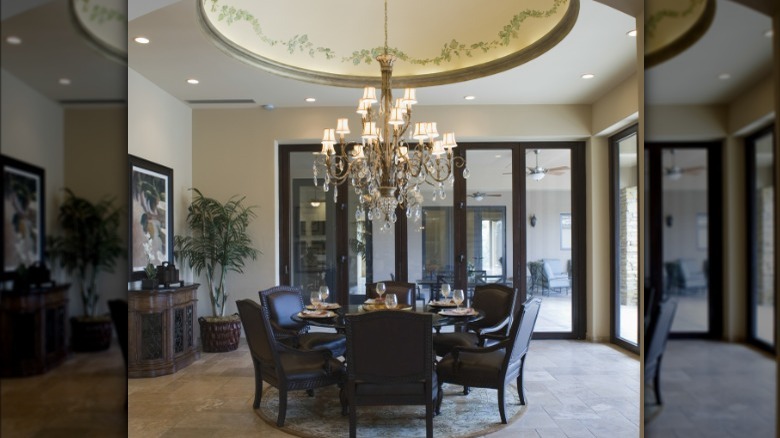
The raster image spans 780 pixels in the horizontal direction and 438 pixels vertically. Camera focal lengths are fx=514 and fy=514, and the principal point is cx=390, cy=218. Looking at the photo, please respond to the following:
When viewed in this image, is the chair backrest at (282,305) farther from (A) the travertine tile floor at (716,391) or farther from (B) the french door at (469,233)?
(A) the travertine tile floor at (716,391)

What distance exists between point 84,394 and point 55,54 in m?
0.38

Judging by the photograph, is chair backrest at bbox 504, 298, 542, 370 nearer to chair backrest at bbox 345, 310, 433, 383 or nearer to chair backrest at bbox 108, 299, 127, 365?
chair backrest at bbox 345, 310, 433, 383

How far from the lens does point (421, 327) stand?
3.16 metres

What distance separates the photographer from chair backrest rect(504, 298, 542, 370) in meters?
3.53

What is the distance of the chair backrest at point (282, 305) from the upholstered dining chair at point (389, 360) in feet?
5.03

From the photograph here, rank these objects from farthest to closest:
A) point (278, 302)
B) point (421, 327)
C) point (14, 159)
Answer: point (278, 302) < point (421, 327) < point (14, 159)

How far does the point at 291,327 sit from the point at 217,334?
1.61 m

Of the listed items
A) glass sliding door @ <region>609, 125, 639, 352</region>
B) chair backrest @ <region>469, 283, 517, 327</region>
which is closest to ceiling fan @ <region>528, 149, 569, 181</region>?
glass sliding door @ <region>609, 125, 639, 352</region>

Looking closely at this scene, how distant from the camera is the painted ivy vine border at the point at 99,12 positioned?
0.62 m

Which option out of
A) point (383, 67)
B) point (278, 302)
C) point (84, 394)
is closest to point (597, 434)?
point (278, 302)

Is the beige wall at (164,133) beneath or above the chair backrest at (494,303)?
above

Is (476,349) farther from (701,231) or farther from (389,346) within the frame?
(701,231)

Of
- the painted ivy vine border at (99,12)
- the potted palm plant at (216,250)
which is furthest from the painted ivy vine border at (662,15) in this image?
the potted palm plant at (216,250)

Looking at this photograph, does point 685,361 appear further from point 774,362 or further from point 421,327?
point 421,327
